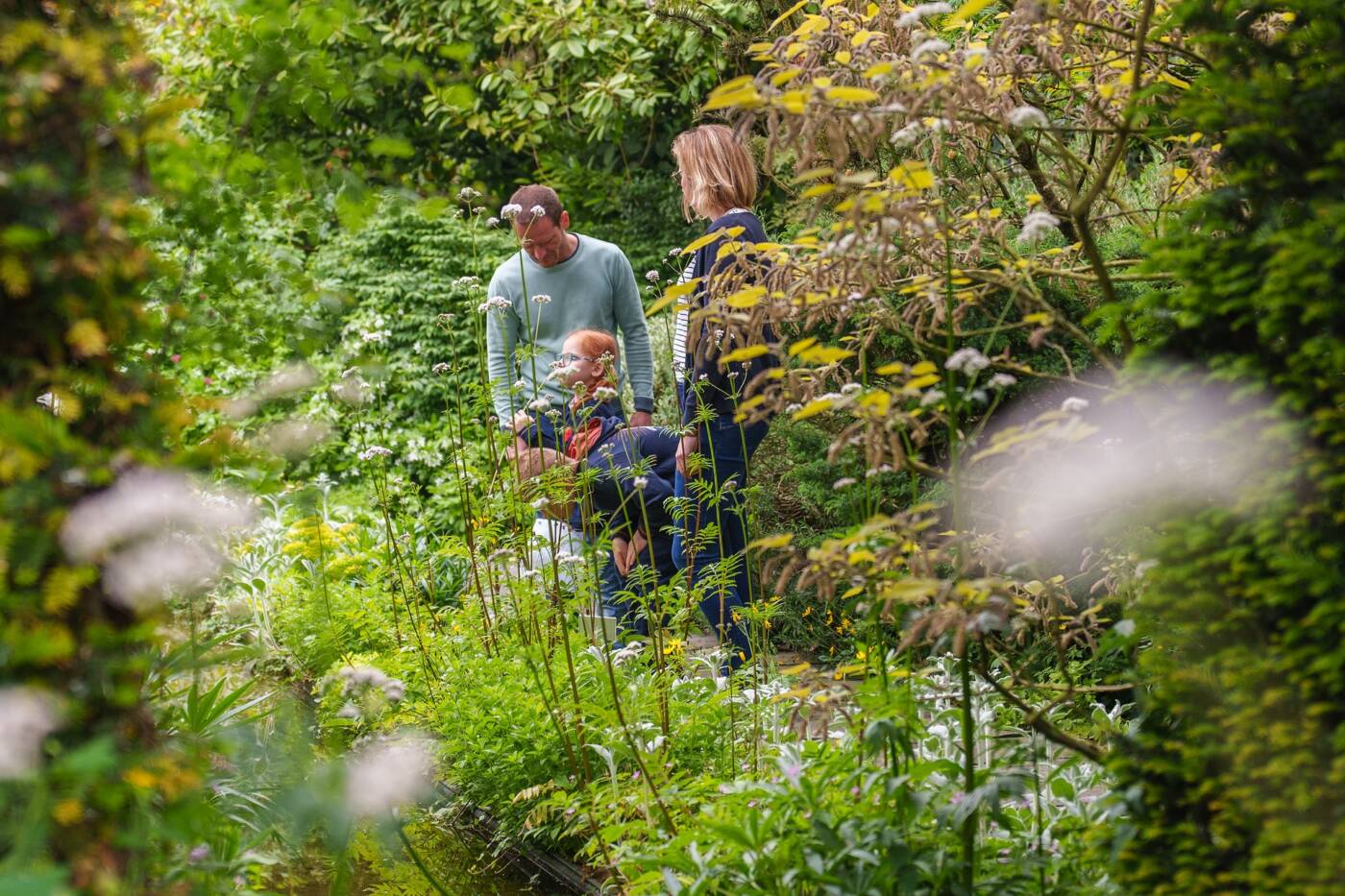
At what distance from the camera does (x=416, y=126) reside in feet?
32.6

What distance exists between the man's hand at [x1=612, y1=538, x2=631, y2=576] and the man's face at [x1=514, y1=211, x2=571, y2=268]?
125 cm

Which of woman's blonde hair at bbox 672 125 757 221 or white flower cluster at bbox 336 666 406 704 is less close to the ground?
woman's blonde hair at bbox 672 125 757 221

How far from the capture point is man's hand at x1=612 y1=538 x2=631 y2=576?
4.48m

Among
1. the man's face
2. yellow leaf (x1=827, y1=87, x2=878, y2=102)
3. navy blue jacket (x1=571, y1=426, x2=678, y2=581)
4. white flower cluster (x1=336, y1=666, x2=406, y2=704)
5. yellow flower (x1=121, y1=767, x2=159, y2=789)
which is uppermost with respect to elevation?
yellow leaf (x1=827, y1=87, x2=878, y2=102)

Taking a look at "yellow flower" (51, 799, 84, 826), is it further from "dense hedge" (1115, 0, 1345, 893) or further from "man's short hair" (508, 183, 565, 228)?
"man's short hair" (508, 183, 565, 228)

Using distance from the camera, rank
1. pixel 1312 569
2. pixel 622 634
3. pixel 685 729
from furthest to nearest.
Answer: pixel 622 634 < pixel 685 729 < pixel 1312 569

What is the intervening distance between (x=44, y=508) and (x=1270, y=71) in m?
1.76

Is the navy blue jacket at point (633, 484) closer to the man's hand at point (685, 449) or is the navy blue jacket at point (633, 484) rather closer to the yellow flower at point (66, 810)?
the man's hand at point (685, 449)

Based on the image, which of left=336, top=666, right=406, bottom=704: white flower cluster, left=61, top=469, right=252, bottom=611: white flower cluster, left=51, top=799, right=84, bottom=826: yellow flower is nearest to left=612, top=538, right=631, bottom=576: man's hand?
left=336, top=666, right=406, bottom=704: white flower cluster

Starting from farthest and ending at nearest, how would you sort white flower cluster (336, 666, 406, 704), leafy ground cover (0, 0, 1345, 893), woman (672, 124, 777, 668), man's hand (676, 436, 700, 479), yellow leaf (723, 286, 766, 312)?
woman (672, 124, 777, 668) → man's hand (676, 436, 700, 479) → yellow leaf (723, 286, 766, 312) → white flower cluster (336, 666, 406, 704) → leafy ground cover (0, 0, 1345, 893)

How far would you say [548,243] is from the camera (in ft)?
16.3

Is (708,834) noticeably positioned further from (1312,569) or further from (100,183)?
(100,183)

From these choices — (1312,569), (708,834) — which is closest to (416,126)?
(708,834)

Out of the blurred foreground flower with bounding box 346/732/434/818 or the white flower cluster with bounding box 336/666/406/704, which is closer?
the blurred foreground flower with bounding box 346/732/434/818
